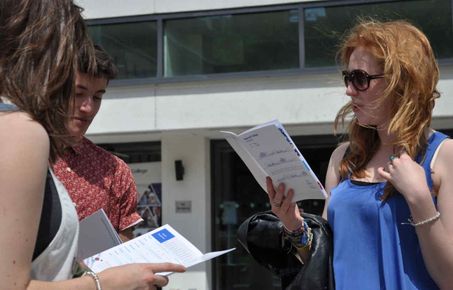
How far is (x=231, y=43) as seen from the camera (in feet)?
22.9

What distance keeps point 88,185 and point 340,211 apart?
1.06 m

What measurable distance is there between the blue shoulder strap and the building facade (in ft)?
14.3

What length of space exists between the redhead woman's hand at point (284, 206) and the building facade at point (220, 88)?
430 cm

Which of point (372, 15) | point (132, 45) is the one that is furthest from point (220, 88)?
point (372, 15)

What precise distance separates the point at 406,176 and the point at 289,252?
0.59 m

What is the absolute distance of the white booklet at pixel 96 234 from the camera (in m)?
2.17

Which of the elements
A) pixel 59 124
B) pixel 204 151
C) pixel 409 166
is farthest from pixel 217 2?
pixel 59 124

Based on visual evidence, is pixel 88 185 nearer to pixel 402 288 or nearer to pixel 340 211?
pixel 340 211

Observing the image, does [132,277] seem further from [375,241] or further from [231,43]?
[231,43]

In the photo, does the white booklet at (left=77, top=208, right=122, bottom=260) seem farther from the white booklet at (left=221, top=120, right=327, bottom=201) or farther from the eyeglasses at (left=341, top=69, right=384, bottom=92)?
the eyeglasses at (left=341, top=69, right=384, bottom=92)

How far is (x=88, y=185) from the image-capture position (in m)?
2.51

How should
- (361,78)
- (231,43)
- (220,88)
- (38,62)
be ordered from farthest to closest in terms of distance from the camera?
(231,43)
(220,88)
(361,78)
(38,62)

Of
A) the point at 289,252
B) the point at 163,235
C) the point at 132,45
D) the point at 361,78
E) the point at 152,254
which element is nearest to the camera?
the point at 152,254

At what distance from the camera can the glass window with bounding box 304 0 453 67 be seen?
21.0ft
